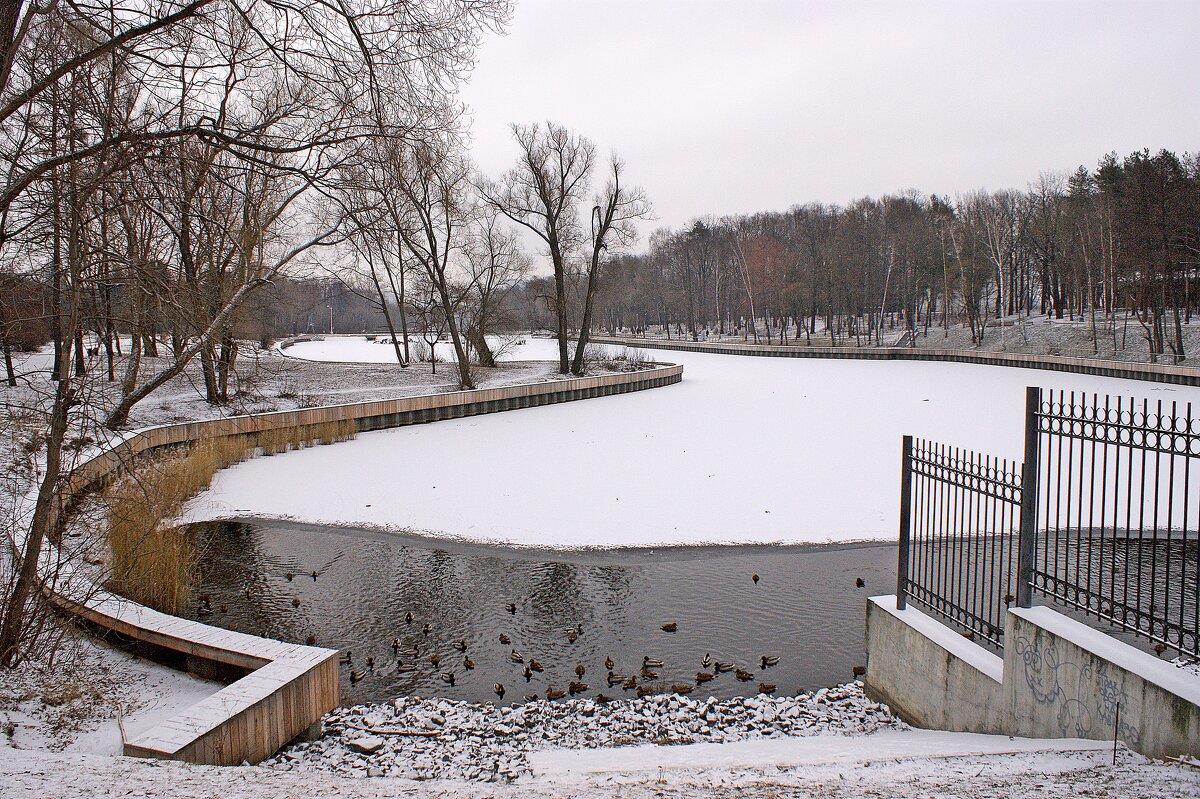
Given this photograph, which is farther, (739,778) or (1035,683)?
(1035,683)

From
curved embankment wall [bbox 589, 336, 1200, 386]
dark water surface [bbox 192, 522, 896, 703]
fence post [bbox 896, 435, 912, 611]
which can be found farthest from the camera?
curved embankment wall [bbox 589, 336, 1200, 386]

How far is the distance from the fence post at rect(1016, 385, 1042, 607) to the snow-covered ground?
5020 millimetres

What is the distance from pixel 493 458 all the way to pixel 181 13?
36.8ft

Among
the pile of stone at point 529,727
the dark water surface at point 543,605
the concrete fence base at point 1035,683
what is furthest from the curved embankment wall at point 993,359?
the pile of stone at point 529,727

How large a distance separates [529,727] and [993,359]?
4067cm

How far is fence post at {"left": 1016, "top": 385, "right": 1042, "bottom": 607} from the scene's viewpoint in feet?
14.5

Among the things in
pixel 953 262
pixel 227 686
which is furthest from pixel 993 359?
pixel 227 686

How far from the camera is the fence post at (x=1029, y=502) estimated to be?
441cm

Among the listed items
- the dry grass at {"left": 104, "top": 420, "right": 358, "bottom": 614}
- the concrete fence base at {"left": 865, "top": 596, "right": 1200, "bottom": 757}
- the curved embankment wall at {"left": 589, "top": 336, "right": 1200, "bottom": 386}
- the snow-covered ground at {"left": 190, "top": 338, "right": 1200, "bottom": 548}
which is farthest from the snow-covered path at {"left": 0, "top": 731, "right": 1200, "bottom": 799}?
the curved embankment wall at {"left": 589, "top": 336, "right": 1200, "bottom": 386}

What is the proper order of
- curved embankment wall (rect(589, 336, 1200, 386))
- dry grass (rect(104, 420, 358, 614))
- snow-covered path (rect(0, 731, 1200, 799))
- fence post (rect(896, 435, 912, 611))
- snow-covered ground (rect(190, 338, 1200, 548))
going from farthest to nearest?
1. curved embankment wall (rect(589, 336, 1200, 386))
2. snow-covered ground (rect(190, 338, 1200, 548))
3. dry grass (rect(104, 420, 358, 614))
4. fence post (rect(896, 435, 912, 611))
5. snow-covered path (rect(0, 731, 1200, 799))

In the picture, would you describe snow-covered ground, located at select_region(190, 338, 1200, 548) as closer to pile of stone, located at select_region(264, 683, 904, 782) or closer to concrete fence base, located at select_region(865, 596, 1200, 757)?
pile of stone, located at select_region(264, 683, 904, 782)

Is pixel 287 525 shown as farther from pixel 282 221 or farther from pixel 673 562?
pixel 282 221

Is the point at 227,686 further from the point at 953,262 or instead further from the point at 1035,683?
the point at 953,262

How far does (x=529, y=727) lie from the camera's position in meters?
5.05
